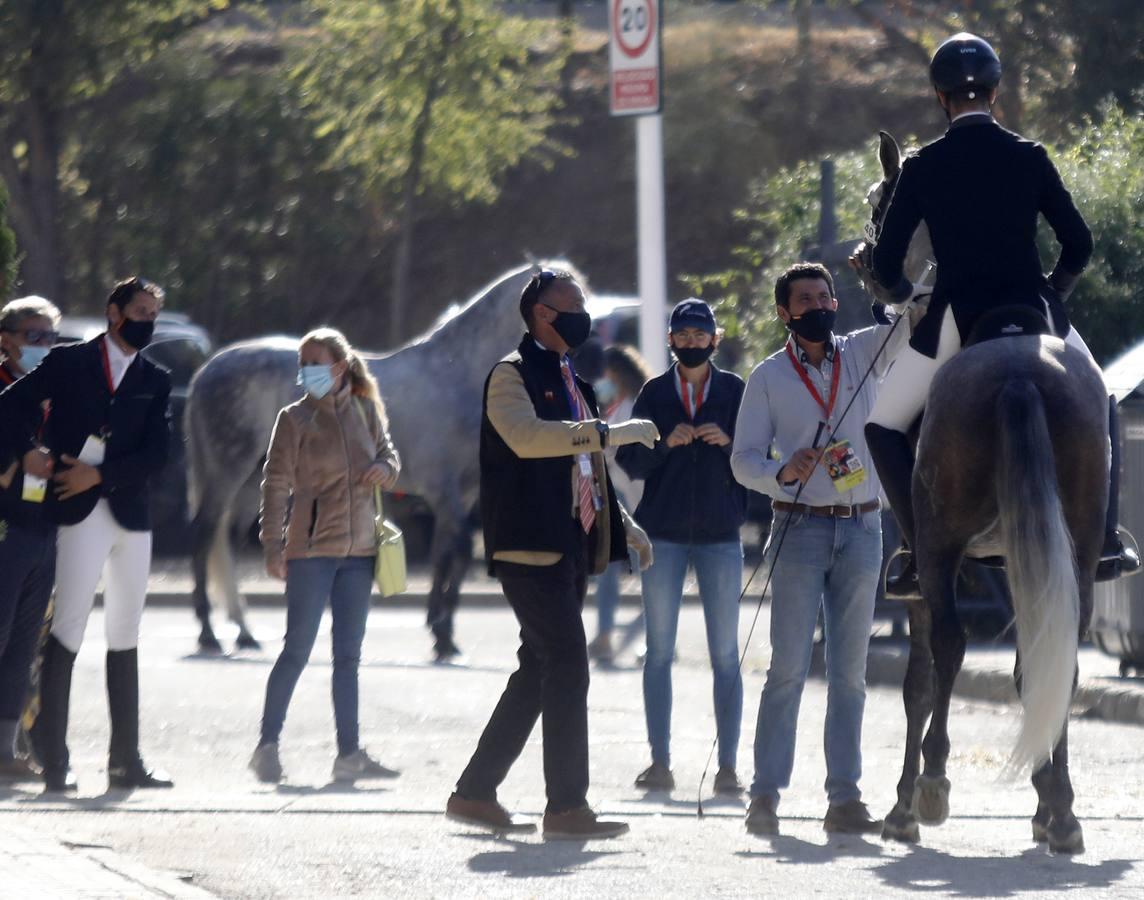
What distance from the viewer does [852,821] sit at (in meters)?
7.88

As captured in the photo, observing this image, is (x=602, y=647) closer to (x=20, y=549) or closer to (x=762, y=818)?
(x=20, y=549)

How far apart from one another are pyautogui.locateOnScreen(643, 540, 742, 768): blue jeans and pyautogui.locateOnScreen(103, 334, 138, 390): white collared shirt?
7.80ft

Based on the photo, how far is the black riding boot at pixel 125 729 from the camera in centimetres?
916

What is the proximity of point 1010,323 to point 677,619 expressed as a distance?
277 cm

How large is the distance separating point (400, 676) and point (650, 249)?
4.34 meters

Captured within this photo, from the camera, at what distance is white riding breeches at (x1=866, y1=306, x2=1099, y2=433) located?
7367mm

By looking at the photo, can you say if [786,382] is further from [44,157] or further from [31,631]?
[44,157]

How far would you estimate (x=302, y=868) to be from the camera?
23.2 ft

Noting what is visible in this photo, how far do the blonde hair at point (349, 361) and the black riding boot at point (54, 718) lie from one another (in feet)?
5.65

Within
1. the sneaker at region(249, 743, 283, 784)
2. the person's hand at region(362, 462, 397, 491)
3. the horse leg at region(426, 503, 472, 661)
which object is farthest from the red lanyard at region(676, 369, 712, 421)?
the horse leg at region(426, 503, 472, 661)

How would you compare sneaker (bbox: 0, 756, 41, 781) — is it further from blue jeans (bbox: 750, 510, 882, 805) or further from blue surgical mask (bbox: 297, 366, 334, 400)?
blue jeans (bbox: 750, 510, 882, 805)

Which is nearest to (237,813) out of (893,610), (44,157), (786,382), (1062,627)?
(786,382)

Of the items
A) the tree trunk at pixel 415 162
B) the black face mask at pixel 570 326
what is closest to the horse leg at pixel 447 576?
the black face mask at pixel 570 326

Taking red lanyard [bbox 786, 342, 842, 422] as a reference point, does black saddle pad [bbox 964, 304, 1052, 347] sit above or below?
above
